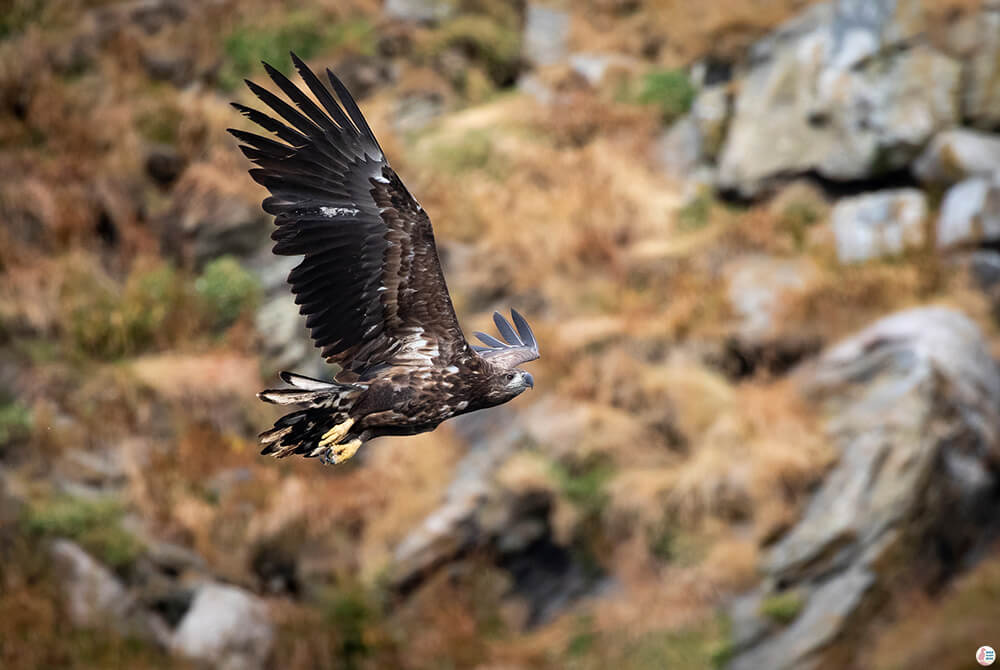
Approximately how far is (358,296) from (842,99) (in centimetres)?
857

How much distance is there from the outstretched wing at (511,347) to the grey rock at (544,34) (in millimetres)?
9371

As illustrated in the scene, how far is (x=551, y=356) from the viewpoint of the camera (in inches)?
409

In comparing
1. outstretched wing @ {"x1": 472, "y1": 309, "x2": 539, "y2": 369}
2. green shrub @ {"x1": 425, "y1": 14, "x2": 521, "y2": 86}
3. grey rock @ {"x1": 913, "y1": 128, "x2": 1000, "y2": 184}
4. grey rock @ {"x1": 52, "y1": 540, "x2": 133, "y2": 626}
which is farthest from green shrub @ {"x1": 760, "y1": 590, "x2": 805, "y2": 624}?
green shrub @ {"x1": 425, "y1": 14, "x2": 521, "y2": 86}

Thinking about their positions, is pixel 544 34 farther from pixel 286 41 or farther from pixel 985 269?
pixel 985 269

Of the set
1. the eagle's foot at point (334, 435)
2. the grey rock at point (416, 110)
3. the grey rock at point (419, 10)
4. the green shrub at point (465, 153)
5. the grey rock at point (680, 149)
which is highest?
the grey rock at point (419, 10)

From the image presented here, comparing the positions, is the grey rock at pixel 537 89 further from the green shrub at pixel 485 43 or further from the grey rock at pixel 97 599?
the grey rock at pixel 97 599

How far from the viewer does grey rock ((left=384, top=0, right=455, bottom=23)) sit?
14680 mm

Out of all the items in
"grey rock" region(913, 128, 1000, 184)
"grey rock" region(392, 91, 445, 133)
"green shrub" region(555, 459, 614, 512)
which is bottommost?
"green shrub" region(555, 459, 614, 512)

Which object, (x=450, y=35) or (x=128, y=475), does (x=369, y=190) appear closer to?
(x=128, y=475)

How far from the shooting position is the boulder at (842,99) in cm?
1196

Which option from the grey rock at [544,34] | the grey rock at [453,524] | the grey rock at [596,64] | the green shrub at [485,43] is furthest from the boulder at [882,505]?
the grey rock at [544,34]

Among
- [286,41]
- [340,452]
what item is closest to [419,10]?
[286,41]

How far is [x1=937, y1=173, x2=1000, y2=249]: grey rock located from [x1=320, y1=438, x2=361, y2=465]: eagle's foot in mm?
7785

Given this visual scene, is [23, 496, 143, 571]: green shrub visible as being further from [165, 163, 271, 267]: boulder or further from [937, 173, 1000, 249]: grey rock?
[937, 173, 1000, 249]: grey rock
